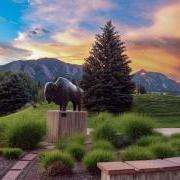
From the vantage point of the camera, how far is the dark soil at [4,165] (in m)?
7.11

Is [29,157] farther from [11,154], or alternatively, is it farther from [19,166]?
[19,166]

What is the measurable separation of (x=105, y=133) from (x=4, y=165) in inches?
124

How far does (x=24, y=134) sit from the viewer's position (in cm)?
1004

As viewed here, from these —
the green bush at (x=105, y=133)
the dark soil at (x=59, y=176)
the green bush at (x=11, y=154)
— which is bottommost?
the dark soil at (x=59, y=176)

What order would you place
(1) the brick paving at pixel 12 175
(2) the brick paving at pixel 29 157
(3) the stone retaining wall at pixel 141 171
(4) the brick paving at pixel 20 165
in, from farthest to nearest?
1. (2) the brick paving at pixel 29 157
2. (4) the brick paving at pixel 20 165
3. (1) the brick paving at pixel 12 175
4. (3) the stone retaining wall at pixel 141 171

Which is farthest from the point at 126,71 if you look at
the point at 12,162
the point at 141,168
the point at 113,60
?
the point at 141,168

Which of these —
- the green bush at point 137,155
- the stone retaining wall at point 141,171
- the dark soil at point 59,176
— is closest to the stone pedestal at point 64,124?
the dark soil at point 59,176

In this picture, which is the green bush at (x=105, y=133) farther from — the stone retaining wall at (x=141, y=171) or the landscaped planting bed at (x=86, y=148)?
the stone retaining wall at (x=141, y=171)

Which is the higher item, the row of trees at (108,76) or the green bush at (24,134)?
the row of trees at (108,76)

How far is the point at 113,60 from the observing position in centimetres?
3069

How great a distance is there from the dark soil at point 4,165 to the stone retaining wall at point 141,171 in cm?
232

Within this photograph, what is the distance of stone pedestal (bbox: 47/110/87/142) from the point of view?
488 inches

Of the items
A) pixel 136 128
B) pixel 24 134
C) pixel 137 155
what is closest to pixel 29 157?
pixel 24 134

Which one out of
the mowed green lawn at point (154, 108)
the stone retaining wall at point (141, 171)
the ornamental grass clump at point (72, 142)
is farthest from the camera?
the mowed green lawn at point (154, 108)
